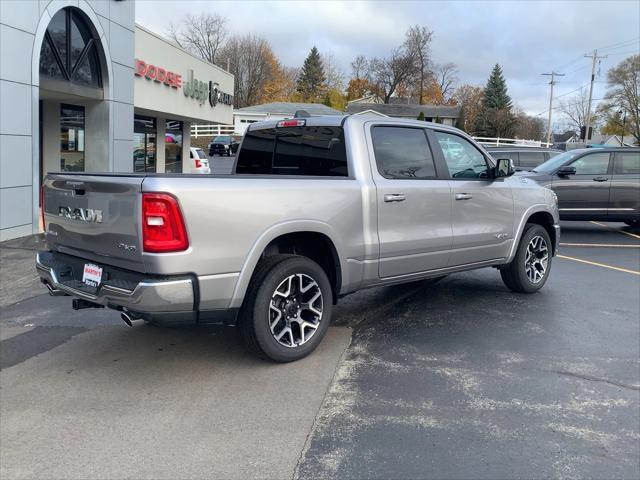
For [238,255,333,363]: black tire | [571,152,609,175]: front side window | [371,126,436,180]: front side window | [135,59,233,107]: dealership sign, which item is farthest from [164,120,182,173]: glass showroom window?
[238,255,333,363]: black tire

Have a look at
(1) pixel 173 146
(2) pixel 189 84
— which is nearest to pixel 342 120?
(2) pixel 189 84

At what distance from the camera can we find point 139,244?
3701 millimetres

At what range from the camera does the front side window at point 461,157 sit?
5.83m

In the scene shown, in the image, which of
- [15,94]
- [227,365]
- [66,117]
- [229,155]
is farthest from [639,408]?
[229,155]

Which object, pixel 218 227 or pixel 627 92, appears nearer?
pixel 218 227

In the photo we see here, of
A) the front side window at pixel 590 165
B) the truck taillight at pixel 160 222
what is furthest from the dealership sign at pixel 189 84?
the truck taillight at pixel 160 222

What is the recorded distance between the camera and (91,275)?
13.4ft

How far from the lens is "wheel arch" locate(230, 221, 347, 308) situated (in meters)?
4.07

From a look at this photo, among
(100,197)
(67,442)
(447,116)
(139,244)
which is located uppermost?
(447,116)

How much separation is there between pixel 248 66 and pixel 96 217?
84.9 meters

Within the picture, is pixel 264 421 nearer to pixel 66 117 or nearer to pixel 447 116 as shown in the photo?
pixel 66 117

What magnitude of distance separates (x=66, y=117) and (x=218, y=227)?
455 inches

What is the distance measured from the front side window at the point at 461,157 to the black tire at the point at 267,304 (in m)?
2.07

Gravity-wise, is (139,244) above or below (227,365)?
above
